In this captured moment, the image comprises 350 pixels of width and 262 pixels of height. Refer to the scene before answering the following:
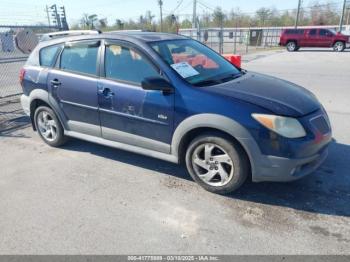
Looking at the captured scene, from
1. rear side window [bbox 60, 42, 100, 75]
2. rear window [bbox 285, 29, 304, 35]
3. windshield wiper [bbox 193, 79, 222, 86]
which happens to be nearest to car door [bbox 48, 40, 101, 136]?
rear side window [bbox 60, 42, 100, 75]

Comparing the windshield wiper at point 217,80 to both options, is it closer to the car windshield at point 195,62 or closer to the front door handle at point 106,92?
the car windshield at point 195,62

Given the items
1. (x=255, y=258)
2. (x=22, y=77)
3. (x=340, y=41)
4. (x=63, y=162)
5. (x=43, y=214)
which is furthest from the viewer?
(x=340, y=41)

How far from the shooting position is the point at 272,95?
3363mm

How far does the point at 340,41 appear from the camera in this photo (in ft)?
79.3

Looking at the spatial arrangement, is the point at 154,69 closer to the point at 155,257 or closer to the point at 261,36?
the point at 155,257

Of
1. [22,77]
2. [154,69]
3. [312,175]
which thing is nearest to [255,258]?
[312,175]

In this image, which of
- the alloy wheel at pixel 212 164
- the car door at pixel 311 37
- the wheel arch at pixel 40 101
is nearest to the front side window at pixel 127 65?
the alloy wheel at pixel 212 164

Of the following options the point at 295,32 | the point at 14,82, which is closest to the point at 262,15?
the point at 295,32

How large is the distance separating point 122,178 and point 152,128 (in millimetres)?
775

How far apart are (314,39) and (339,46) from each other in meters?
1.96

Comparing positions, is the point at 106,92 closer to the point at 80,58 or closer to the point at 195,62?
the point at 80,58

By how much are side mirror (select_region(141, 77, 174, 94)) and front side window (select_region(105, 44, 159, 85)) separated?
0.19 m

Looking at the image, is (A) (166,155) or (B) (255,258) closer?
(B) (255,258)

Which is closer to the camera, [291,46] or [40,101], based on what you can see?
[40,101]
